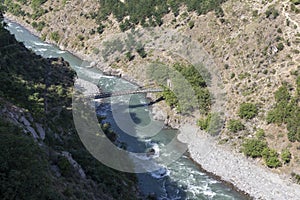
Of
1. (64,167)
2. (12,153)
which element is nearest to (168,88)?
(64,167)

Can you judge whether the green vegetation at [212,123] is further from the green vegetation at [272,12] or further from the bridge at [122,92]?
the green vegetation at [272,12]

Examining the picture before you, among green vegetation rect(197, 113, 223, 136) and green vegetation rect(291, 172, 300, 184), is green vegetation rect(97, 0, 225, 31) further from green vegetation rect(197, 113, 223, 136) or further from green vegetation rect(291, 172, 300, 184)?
green vegetation rect(291, 172, 300, 184)

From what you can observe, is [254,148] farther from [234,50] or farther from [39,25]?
[39,25]

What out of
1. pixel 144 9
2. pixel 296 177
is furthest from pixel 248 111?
pixel 144 9

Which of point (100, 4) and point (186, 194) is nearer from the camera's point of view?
point (186, 194)

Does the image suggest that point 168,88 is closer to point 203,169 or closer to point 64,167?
point 203,169

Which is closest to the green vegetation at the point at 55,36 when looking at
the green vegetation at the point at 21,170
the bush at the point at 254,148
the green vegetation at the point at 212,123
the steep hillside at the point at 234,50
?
the steep hillside at the point at 234,50

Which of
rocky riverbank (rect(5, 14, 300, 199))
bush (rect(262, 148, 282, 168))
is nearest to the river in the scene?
rocky riverbank (rect(5, 14, 300, 199))
